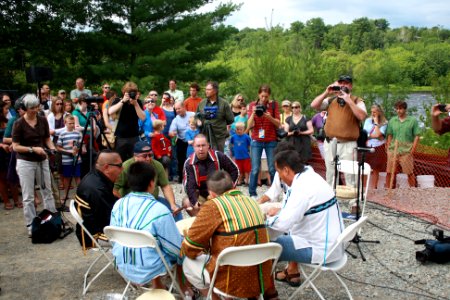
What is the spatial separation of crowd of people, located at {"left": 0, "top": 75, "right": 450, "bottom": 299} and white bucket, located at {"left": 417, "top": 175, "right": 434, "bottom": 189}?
0.40 m

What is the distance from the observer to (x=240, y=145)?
8.16 m

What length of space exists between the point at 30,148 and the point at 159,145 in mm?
2671

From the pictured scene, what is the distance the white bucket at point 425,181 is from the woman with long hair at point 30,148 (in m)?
6.33

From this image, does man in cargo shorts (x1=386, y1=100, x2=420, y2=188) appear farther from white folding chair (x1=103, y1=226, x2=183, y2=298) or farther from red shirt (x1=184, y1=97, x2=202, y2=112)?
white folding chair (x1=103, y1=226, x2=183, y2=298)

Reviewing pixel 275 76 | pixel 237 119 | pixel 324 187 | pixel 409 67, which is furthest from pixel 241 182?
pixel 409 67

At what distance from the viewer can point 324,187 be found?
3539 mm

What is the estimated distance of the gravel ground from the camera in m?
4.10

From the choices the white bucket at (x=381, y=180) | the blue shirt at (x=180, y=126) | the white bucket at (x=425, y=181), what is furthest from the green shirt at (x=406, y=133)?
the blue shirt at (x=180, y=126)

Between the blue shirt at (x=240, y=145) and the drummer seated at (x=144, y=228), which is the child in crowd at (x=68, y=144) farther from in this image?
the drummer seated at (x=144, y=228)

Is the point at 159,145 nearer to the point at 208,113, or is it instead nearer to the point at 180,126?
the point at 180,126

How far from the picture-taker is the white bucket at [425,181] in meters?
8.34

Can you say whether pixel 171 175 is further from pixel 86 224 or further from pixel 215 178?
pixel 215 178

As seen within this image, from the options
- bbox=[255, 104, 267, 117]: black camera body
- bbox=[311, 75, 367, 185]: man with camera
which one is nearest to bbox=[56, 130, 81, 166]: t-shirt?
bbox=[255, 104, 267, 117]: black camera body

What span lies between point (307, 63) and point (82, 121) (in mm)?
10339
